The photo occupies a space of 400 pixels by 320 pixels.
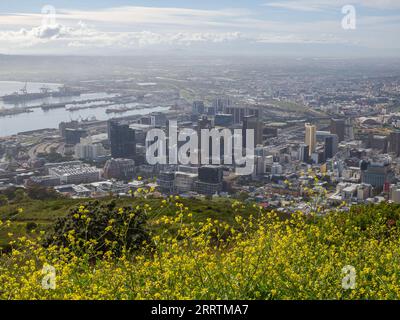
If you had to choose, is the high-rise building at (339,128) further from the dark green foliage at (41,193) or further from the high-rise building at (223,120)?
the dark green foliage at (41,193)

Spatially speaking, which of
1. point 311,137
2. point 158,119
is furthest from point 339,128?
point 158,119

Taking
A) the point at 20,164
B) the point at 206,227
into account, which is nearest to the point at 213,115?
the point at 20,164

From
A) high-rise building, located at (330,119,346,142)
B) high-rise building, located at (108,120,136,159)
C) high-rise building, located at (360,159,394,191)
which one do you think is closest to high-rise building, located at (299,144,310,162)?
high-rise building, located at (360,159,394,191)

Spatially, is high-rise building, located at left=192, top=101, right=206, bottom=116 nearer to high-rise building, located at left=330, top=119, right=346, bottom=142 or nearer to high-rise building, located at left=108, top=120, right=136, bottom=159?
high-rise building, located at left=108, top=120, right=136, bottom=159

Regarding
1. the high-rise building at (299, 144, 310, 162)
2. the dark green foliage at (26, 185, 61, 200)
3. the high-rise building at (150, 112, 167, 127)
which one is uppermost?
the high-rise building at (150, 112, 167, 127)

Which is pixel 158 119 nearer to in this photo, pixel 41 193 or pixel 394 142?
pixel 394 142
